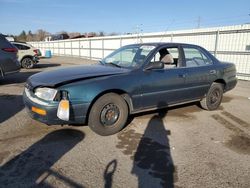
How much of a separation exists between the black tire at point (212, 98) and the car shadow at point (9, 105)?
4.71 metres

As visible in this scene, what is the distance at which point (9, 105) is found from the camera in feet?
20.5

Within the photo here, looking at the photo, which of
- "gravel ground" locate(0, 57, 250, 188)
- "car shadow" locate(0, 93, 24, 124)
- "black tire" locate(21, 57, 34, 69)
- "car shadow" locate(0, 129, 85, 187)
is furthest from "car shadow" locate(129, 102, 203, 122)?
"black tire" locate(21, 57, 34, 69)

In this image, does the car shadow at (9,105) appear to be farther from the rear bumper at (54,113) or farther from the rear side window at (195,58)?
the rear side window at (195,58)

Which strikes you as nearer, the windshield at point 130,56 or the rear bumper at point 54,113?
the rear bumper at point 54,113

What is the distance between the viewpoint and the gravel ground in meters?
2.98

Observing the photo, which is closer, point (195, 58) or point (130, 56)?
point (130, 56)

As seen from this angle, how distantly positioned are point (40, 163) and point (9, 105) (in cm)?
357

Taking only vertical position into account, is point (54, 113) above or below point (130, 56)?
below

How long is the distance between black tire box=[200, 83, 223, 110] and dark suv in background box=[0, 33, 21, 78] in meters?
6.87

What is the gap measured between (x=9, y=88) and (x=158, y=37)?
1055 centimetres

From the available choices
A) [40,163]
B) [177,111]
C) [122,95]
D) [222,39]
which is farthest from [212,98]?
[222,39]

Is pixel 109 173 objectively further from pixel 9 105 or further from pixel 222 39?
pixel 222 39

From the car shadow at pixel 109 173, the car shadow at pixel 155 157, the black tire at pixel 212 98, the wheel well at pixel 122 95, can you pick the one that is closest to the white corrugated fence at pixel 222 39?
the black tire at pixel 212 98

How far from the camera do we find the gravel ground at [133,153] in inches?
117
